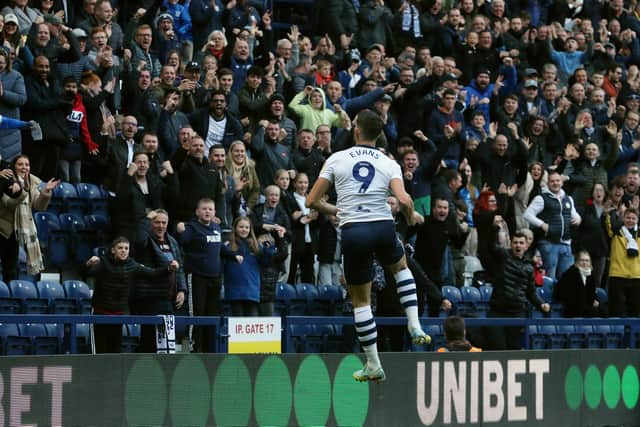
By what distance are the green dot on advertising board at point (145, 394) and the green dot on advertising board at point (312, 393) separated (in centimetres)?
155

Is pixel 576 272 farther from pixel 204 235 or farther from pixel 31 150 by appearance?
pixel 31 150

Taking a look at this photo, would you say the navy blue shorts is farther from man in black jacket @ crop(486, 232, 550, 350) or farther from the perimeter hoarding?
man in black jacket @ crop(486, 232, 550, 350)

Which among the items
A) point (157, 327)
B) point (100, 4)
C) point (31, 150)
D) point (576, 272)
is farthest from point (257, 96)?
point (157, 327)

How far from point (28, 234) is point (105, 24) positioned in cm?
454

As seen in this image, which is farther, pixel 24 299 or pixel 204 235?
pixel 204 235

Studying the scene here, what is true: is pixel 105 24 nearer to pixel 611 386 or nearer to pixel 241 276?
pixel 241 276

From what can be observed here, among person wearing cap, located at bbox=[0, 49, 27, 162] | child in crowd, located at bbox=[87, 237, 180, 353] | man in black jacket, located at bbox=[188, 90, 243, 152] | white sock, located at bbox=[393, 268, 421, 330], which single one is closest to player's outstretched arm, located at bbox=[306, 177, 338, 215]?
white sock, located at bbox=[393, 268, 421, 330]

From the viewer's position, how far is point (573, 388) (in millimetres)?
15078

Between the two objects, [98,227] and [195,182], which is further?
[98,227]

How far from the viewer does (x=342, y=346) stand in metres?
16.3

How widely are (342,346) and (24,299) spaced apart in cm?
390

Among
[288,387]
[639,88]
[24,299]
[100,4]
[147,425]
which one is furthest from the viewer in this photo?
[639,88]

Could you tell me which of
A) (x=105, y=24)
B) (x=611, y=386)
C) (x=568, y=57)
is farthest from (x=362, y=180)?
(x=568, y=57)

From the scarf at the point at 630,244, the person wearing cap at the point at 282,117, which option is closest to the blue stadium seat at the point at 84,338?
the person wearing cap at the point at 282,117
